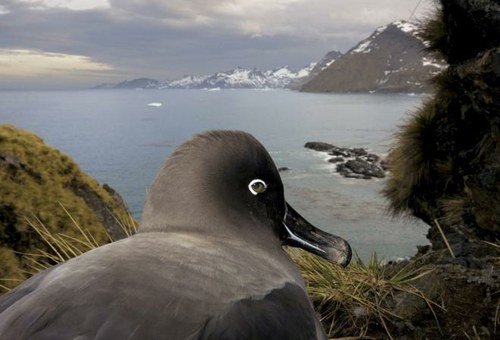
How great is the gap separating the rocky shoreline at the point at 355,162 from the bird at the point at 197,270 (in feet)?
89.9

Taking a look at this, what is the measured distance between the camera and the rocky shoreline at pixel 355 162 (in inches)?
1312

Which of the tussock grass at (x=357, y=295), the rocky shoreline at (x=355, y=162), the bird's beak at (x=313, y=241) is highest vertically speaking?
the bird's beak at (x=313, y=241)

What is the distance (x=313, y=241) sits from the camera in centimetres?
284

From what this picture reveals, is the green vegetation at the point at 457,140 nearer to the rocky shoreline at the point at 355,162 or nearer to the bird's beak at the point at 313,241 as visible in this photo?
the bird's beak at the point at 313,241

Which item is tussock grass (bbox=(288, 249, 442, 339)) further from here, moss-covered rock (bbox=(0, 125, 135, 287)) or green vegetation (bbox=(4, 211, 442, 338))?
moss-covered rock (bbox=(0, 125, 135, 287))

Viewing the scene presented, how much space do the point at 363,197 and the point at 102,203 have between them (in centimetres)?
2382

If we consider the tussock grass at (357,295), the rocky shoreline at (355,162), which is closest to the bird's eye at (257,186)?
the tussock grass at (357,295)

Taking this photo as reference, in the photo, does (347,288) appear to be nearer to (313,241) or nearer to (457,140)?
(313,241)

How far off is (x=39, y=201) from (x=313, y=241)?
10.2 ft

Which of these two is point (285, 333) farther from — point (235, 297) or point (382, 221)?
point (382, 221)

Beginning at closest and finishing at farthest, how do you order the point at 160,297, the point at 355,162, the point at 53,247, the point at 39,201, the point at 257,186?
the point at 160,297 < the point at 257,186 < the point at 53,247 < the point at 39,201 < the point at 355,162

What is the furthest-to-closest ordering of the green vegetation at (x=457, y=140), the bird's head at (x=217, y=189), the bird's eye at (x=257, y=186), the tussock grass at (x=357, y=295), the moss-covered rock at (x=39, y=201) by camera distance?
the green vegetation at (x=457, y=140), the moss-covered rock at (x=39, y=201), the tussock grass at (x=357, y=295), the bird's eye at (x=257, y=186), the bird's head at (x=217, y=189)

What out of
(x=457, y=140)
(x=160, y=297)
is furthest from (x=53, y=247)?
(x=457, y=140)

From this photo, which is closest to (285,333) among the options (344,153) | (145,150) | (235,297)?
(235,297)
